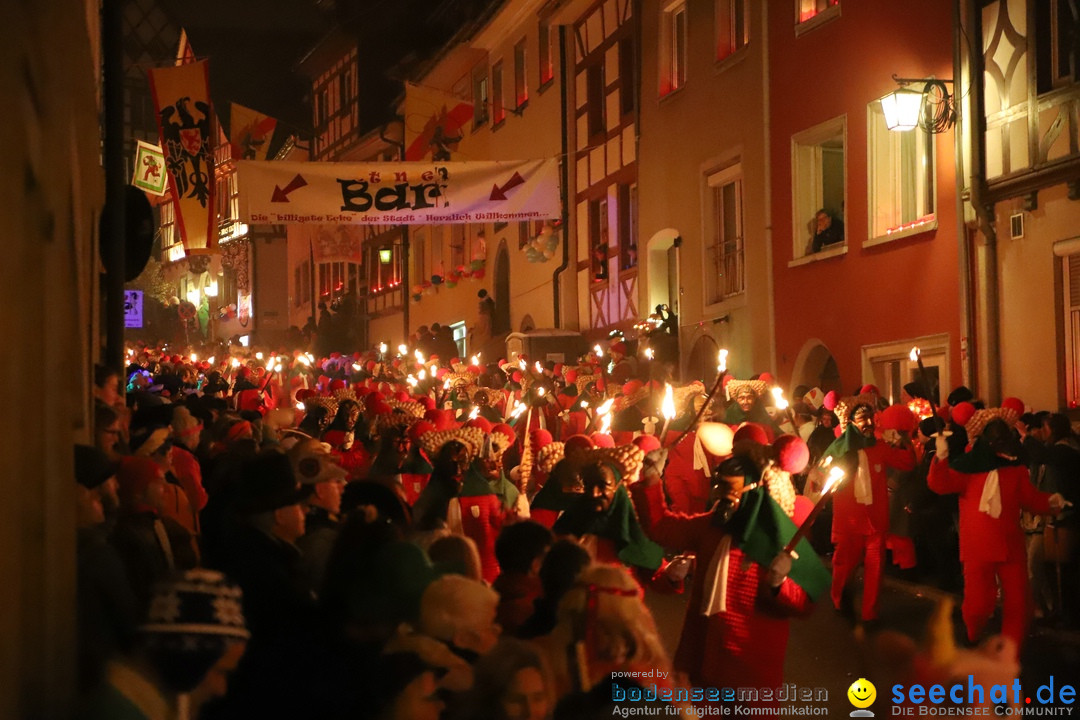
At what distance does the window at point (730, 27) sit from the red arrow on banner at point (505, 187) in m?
4.30

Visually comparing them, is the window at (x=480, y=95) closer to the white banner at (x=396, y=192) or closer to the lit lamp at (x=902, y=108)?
the white banner at (x=396, y=192)

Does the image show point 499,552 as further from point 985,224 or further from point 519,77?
point 519,77

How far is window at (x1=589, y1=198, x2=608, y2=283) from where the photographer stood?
28.0 meters

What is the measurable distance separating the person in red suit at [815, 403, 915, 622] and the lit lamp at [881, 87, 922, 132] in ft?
19.8

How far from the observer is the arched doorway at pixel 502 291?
3531 cm

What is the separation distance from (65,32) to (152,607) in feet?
7.42

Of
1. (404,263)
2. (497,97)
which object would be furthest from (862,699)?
(404,263)

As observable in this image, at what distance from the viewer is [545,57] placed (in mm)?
31266

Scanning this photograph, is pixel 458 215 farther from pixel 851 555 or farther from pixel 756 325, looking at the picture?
pixel 851 555

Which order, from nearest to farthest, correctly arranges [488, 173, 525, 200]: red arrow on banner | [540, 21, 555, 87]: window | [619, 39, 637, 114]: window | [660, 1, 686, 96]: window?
[488, 173, 525, 200]: red arrow on banner, [660, 1, 686, 96]: window, [619, 39, 637, 114]: window, [540, 21, 555, 87]: window

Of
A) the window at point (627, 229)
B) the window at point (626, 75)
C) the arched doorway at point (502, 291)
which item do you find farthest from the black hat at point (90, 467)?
the arched doorway at point (502, 291)

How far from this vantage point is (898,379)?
18.5m

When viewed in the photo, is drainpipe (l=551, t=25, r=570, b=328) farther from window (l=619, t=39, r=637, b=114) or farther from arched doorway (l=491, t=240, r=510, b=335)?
arched doorway (l=491, t=240, r=510, b=335)

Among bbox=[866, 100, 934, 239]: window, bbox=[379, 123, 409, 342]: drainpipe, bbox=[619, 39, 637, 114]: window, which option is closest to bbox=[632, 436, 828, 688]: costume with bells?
bbox=[866, 100, 934, 239]: window
